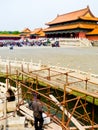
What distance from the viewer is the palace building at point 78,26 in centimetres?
6051

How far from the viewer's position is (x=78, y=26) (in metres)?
60.6

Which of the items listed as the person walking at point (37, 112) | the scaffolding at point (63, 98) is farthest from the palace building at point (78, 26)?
the person walking at point (37, 112)

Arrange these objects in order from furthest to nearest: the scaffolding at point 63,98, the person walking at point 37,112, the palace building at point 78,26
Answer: the palace building at point 78,26, the person walking at point 37,112, the scaffolding at point 63,98

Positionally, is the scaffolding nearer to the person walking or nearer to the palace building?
the person walking

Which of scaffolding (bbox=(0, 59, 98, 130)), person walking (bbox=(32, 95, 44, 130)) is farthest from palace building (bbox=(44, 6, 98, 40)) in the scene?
person walking (bbox=(32, 95, 44, 130))

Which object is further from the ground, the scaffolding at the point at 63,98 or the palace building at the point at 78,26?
the palace building at the point at 78,26

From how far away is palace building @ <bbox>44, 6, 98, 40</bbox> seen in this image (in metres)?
60.5

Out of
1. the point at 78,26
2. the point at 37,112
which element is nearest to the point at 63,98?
the point at 37,112

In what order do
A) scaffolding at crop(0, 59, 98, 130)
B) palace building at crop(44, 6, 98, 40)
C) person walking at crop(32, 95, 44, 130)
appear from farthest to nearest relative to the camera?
palace building at crop(44, 6, 98, 40) < person walking at crop(32, 95, 44, 130) < scaffolding at crop(0, 59, 98, 130)

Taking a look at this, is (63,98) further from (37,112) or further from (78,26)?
(78,26)

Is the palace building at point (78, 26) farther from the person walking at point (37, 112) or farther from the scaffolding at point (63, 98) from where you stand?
the person walking at point (37, 112)

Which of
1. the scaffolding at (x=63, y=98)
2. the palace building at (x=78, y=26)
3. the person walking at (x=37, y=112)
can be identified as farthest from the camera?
the palace building at (x=78, y=26)

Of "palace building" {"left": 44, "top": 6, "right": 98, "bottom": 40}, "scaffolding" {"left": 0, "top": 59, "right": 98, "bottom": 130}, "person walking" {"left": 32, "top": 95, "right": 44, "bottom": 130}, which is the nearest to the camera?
"scaffolding" {"left": 0, "top": 59, "right": 98, "bottom": 130}

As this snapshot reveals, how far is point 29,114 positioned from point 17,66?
1448cm
